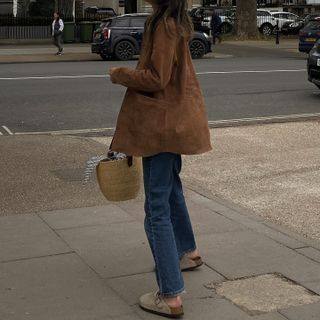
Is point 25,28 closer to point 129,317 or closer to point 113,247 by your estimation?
point 113,247

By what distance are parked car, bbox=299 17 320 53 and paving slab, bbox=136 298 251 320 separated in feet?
74.7

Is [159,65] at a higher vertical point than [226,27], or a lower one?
higher

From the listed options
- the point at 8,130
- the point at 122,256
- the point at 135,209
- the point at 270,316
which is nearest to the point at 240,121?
the point at 8,130

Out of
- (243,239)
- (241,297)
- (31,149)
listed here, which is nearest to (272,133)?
(31,149)

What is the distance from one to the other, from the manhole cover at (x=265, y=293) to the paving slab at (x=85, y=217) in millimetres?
1627

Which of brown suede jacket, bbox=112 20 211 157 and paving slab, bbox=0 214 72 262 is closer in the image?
brown suede jacket, bbox=112 20 211 157

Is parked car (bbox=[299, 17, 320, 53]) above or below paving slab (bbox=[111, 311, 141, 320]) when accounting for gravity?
above

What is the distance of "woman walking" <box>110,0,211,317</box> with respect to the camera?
3.84 meters

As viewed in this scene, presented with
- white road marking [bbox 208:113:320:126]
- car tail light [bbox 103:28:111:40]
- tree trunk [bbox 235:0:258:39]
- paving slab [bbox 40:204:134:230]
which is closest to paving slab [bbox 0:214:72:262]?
paving slab [bbox 40:204:134:230]

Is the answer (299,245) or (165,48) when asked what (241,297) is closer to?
(299,245)

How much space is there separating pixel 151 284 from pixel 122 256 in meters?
0.55

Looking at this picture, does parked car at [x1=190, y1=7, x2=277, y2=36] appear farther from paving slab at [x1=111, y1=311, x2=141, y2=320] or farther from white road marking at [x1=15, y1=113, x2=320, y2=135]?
paving slab at [x1=111, y1=311, x2=141, y2=320]

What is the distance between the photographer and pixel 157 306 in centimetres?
406

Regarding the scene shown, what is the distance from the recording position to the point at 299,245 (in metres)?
5.27
